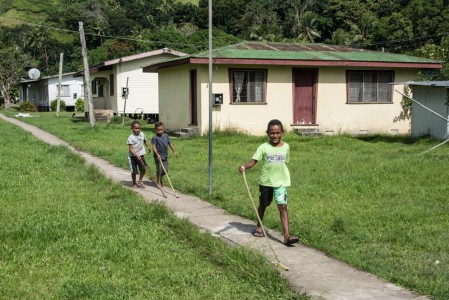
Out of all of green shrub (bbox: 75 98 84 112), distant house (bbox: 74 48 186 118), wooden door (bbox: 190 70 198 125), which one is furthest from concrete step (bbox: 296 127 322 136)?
green shrub (bbox: 75 98 84 112)

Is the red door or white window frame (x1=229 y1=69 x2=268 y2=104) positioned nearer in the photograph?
white window frame (x1=229 y1=69 x2=268 y2=104)

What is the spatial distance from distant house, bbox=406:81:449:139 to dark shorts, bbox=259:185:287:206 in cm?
1128

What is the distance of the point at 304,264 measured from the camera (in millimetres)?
5453

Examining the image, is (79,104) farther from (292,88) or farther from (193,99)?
(292,88)

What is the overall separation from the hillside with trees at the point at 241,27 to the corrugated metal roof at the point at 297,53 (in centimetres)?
396

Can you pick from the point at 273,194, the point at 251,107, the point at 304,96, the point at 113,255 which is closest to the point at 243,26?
the point at 304,96

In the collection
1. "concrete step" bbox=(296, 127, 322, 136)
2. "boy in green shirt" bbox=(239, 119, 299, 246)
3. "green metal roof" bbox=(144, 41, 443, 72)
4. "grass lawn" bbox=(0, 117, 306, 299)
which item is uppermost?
"green metal roof" bbox=(144, 41, 443, 72)

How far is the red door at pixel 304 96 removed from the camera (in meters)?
20.3

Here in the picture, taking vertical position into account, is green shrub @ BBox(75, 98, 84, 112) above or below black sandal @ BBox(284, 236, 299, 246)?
above

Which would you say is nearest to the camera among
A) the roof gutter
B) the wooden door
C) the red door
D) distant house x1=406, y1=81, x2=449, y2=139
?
distant house x1=406, y1=81, x2=449, y2=139

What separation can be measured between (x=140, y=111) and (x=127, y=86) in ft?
8.83

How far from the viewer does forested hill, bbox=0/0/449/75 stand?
47.9 meters

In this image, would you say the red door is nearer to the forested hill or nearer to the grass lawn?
the forested hill

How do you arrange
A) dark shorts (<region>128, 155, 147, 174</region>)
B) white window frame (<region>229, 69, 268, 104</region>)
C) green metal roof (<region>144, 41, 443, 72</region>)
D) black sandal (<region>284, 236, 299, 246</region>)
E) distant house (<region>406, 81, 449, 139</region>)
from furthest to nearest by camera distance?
white window frame (<region>229, 69, 268, 104</region>), green metal roof (<region>144, 41, 443, 72</region>), distant house (<region>406, 81, 449, 139</region>), dark shorts (<region>128, 155, 147, 174</region>), black sandal (<region>284, 236, 299, 246</region>)
